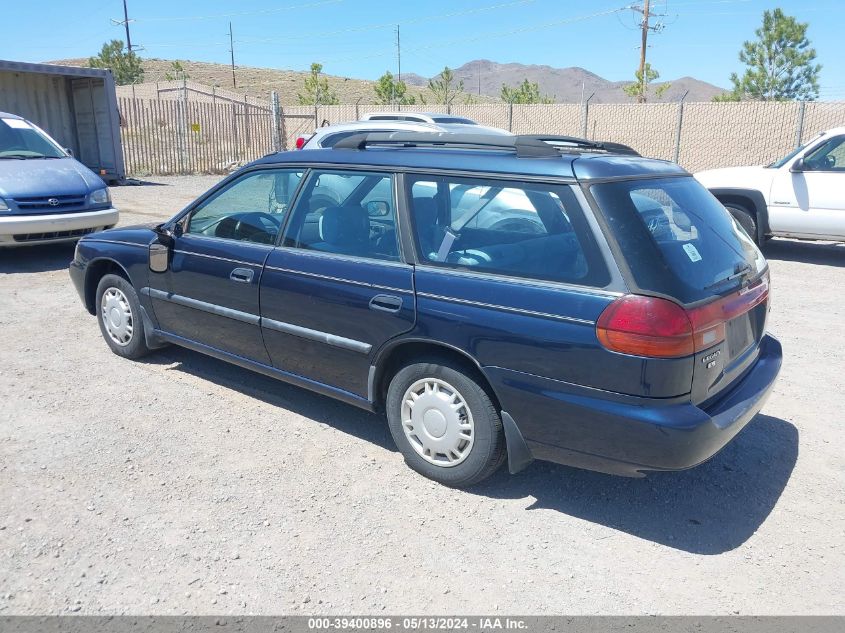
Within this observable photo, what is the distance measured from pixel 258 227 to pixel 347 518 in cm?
198

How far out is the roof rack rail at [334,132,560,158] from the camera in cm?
346

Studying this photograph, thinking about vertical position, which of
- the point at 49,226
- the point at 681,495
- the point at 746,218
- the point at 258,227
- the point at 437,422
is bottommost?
the point at 681,495

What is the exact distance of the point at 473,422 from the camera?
11.4ft

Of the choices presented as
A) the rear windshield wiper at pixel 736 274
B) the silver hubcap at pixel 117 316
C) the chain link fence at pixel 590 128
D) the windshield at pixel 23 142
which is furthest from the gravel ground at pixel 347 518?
the chain link fence at pixel 590 128

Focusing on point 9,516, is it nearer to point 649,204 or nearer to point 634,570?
point 634,570

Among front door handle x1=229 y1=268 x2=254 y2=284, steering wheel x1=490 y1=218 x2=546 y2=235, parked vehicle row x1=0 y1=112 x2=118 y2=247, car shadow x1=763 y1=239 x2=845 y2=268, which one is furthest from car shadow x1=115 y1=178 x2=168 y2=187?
steering wheel x1=490 y1=218 x2=546 y2=235

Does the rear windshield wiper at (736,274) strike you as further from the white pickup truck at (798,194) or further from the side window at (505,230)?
the white pickup truck at (798,194)

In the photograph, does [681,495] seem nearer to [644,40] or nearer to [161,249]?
[161,249]

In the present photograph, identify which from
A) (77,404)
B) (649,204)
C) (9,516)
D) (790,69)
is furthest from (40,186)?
(790,69)

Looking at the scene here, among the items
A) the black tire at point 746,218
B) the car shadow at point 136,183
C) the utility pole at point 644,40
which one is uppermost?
the utility pole at point 644,40

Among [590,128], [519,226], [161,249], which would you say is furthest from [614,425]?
[590,128]

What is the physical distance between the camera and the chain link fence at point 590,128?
19.6m

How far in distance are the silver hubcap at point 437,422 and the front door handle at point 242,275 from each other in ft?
4.27

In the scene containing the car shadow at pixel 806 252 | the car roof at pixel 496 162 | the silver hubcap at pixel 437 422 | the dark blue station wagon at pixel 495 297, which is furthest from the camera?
the car shadow at pixel 806 252
